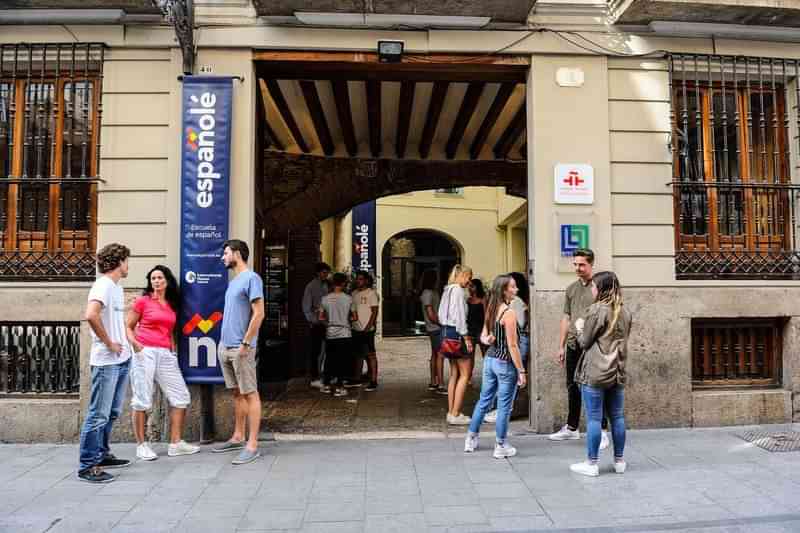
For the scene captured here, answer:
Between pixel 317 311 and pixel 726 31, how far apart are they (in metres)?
6.68

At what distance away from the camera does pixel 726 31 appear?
6633 millimetres

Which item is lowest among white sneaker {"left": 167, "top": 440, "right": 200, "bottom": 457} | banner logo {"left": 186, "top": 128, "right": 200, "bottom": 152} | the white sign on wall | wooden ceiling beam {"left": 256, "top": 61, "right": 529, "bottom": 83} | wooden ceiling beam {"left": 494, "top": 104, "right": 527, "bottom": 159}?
white sneaker {"left": 167, "top": 440, "right": 200, "bottom": 457}

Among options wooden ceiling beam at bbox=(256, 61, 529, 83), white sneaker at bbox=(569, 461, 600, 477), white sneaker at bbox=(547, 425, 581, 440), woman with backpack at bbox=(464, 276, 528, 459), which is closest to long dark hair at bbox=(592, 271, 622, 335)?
woman with backpack at bbox=(464, 276, 528, 459)

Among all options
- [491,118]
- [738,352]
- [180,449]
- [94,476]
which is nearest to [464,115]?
[491,118]

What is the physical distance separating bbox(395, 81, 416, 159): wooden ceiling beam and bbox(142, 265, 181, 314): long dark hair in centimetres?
396

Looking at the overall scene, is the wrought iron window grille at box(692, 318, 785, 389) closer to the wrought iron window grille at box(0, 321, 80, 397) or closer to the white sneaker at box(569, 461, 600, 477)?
the white sneaker at box(569, 461, 600, 477)

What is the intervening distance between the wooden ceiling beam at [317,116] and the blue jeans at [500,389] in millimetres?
4717

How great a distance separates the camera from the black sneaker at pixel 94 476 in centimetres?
480

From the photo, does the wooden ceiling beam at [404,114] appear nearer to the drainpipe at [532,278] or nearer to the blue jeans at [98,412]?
the drainpipe at [532,278]

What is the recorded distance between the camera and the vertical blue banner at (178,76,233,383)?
595cm

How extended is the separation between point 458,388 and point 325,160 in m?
6.01

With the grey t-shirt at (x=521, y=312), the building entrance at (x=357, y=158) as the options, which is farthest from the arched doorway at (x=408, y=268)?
the grey t-shirt at (x=521, y=312)

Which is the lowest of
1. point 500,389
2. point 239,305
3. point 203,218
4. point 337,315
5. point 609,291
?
point 500,389

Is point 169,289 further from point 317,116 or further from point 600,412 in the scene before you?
point 317,116
